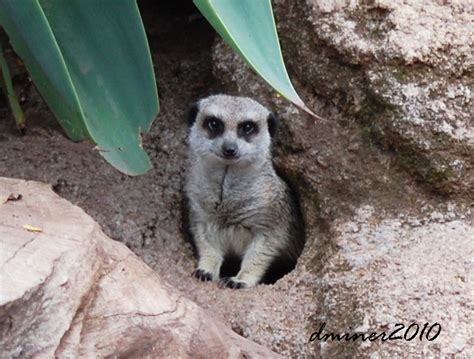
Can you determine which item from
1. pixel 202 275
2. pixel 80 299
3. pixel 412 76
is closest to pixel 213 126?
pixel 202 275

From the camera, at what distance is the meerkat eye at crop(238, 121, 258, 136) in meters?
3.60

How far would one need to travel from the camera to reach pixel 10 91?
2969 millimetres

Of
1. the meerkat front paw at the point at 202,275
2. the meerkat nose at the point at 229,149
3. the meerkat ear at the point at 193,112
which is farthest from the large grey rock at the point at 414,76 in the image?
the meerkat front paw at the point at 202,275

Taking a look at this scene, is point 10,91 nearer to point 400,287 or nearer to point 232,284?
point 232,284

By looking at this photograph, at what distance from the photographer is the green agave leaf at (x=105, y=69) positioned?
247 centimetres

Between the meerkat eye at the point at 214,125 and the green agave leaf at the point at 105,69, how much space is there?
1.08 m

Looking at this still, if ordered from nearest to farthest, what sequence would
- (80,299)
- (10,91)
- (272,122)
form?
(80,299)
(10,91)
(272,122)

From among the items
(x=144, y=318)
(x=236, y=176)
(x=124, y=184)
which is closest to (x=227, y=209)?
(x=236, y=176)

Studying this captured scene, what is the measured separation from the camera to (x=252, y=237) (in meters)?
3.81

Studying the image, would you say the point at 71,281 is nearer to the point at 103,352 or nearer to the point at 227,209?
the point at 103,352

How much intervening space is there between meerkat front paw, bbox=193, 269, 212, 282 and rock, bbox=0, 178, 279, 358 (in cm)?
91

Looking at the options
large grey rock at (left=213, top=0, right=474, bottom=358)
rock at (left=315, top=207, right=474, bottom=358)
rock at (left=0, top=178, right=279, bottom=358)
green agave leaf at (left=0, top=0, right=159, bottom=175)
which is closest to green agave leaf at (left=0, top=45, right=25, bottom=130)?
green agave leaf at (left=0, top=0, right=159, bottom=175)

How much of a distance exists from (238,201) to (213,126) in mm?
336

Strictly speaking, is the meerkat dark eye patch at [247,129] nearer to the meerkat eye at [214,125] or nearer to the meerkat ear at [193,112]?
the meerkat eye at [214,125]
